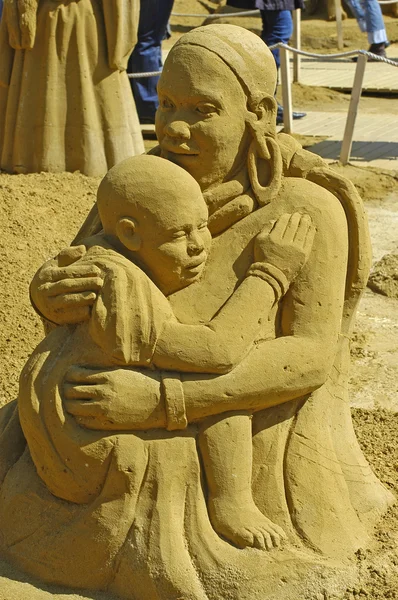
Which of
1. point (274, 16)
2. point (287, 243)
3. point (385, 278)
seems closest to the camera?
point (287, 243)

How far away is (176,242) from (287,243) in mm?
415

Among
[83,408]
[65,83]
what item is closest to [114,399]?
[83,408]


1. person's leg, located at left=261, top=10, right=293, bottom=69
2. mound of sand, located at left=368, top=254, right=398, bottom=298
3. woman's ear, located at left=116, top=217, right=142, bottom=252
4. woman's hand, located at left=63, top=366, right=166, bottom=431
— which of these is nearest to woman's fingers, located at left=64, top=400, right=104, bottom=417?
woman's hand, located at left=63, top=366, right=166, bottom=431

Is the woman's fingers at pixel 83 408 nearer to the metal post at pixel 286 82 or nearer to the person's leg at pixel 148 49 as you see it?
the metal post at pixel 286 82

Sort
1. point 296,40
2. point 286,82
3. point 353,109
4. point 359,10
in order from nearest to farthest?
point 353,109, point 286,82, point 296,40, point 359,10

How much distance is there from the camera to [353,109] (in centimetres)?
1041

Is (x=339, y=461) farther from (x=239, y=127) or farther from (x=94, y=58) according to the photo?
(x=94, y=58)

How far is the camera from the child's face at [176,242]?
339cm

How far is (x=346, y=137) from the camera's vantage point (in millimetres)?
10430

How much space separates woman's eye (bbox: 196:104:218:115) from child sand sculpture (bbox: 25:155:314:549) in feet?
0.94

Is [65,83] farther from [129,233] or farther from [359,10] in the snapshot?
[359,10]

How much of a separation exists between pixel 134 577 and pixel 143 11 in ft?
30.7

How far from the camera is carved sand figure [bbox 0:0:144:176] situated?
29.1 ft

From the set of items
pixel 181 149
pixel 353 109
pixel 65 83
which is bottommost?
pixel 353 109
